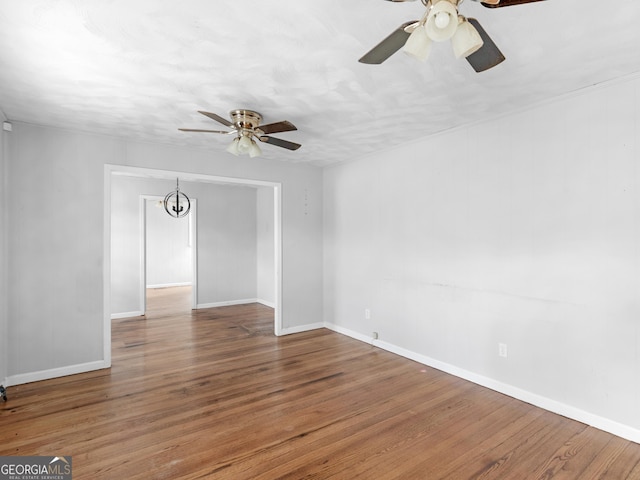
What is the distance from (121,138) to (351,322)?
3.63 metres

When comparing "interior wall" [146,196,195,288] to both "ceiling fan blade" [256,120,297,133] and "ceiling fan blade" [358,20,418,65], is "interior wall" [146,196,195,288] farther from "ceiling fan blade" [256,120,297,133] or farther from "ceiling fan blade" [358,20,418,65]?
"ceiling fan blade" [358,20,418,65]

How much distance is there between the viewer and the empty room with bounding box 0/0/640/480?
1906 mm

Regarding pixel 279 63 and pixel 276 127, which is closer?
pixel 279 63

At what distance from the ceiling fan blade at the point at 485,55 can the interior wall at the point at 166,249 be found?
29.8ft

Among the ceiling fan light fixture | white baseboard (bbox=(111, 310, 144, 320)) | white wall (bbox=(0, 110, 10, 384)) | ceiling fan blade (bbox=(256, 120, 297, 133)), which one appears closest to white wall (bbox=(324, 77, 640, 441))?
ceiling fan blade (bbox=(256, 120, 297, 133))

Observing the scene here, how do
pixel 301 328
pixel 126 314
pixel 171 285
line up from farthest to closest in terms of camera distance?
pixel 171 285, pixel 126 314, pixel 301 328

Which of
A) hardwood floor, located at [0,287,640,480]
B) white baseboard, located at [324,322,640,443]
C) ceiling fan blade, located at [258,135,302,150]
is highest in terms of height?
ceiling fan blade, located at [258,135,302,150]

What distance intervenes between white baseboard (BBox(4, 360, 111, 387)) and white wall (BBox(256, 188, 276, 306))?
3.51 meters

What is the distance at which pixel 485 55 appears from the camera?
5.30ft

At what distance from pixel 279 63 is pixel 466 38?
121 centimetres

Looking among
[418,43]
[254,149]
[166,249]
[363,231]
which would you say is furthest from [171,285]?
[418,43]

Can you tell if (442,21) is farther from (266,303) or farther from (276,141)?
(266,303)

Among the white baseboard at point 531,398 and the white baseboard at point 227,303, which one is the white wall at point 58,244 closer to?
the white baseboard at point 227,303

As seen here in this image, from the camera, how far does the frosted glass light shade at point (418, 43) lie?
4.54ft
